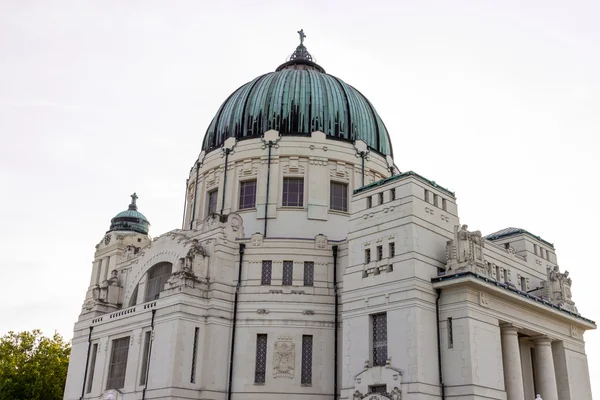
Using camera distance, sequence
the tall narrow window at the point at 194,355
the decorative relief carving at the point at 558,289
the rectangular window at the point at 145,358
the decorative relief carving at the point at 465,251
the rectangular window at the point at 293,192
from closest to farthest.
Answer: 1. the decorative relief carving at the point at 465,251
2. the tall narrow window at the point at 194,355
3. the rectangular window at the point at 145,358
4. the decorative relief carving at the point at 558,289
5. the rectangular window at the point at 293,192

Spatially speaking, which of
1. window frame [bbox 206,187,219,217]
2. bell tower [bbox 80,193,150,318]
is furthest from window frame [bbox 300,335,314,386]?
bell tower [bbox 80,193,150,318]

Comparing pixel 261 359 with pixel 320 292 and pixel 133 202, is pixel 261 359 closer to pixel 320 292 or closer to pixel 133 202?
pixel 320 292

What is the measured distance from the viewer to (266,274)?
4209cm

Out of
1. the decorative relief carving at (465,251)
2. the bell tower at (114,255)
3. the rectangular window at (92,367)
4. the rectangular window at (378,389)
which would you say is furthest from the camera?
the bell tower at (114,255)

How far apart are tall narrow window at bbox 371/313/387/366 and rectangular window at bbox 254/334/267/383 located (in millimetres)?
7894

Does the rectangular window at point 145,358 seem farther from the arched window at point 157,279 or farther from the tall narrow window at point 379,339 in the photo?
the tall narrow window at point 379,339

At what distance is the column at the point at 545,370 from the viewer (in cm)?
3809

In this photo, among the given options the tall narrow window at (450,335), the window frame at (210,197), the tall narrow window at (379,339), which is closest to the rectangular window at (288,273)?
the tall narrow window at (379,339)

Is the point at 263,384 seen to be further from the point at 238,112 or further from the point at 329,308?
the point at 238,112

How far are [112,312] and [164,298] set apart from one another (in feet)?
21.8

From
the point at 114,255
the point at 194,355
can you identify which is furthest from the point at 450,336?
the point at 114,255

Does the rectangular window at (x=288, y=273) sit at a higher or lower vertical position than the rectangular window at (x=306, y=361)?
higher

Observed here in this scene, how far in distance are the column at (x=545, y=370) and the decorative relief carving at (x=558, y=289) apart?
373cm

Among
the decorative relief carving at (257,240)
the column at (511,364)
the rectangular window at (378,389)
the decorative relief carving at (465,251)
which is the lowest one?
the rectangular window at (378,389)
